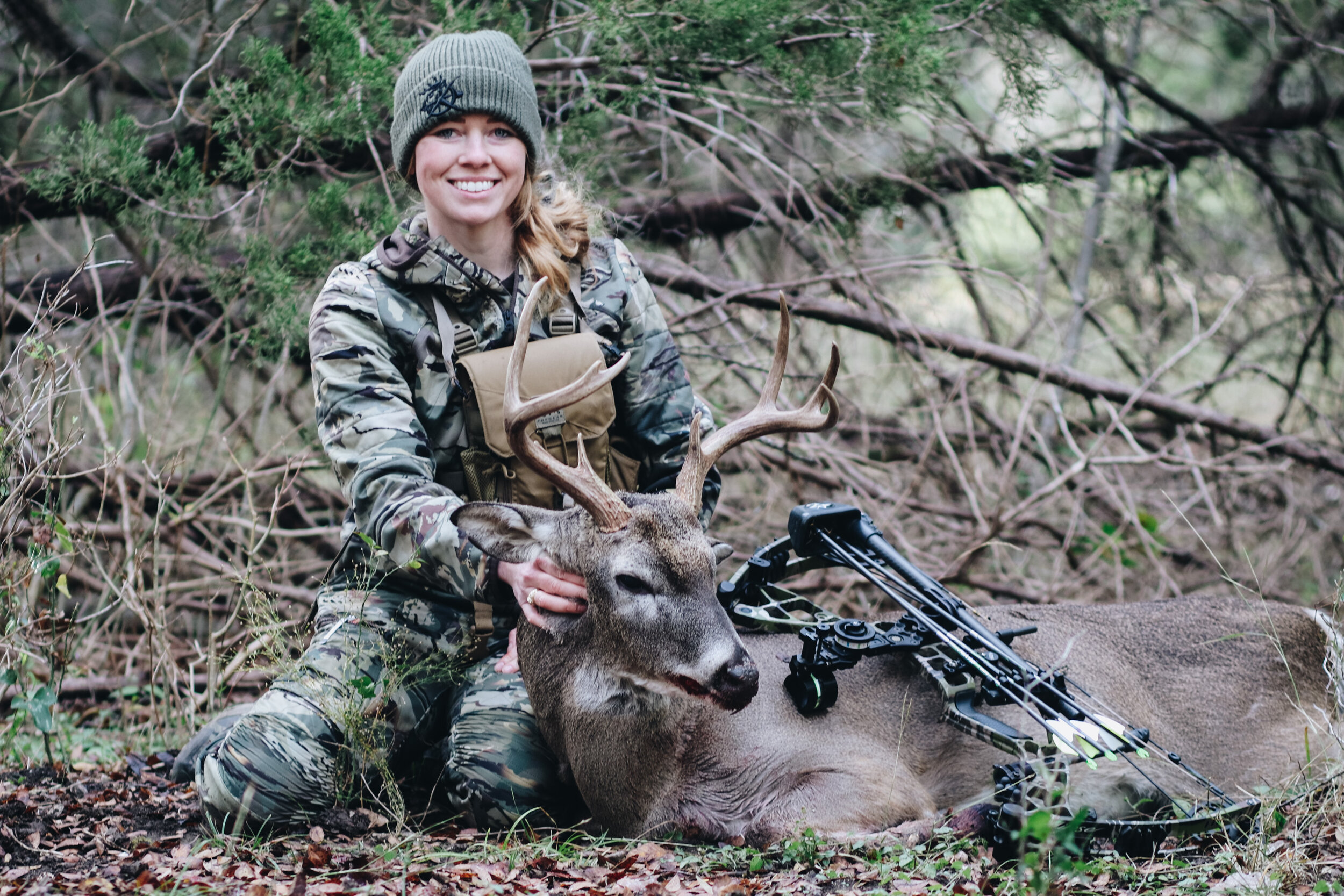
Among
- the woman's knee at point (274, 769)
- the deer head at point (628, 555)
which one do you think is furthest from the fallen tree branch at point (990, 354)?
the woman's knee at point (274, 769)

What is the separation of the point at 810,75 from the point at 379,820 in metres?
3.80

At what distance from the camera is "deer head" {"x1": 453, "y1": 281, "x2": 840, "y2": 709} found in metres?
3.49

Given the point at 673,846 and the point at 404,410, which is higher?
the point at 404,410

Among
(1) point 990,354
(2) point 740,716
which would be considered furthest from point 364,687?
(1) point 990,354

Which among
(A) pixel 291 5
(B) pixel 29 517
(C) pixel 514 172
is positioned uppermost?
(A) pixel 291 5

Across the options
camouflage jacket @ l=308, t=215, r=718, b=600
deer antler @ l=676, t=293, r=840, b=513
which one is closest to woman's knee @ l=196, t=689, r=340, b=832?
camouflage jacket @ l=308, t=215, r=718, b=600

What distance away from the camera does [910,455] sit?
24.0 feet

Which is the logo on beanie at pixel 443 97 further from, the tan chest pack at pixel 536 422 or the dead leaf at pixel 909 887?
the dead leaf at pixel 909 887

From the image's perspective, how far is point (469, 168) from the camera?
4.29m

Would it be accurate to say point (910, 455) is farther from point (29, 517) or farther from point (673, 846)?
point (29, 517)

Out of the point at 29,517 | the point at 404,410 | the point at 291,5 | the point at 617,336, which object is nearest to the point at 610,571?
the point at 404,410

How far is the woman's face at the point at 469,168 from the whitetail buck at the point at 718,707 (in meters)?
0.89

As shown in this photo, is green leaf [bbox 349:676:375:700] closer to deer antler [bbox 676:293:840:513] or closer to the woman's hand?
the woman's hand

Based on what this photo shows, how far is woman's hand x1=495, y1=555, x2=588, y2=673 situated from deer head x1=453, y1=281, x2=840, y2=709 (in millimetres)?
33
